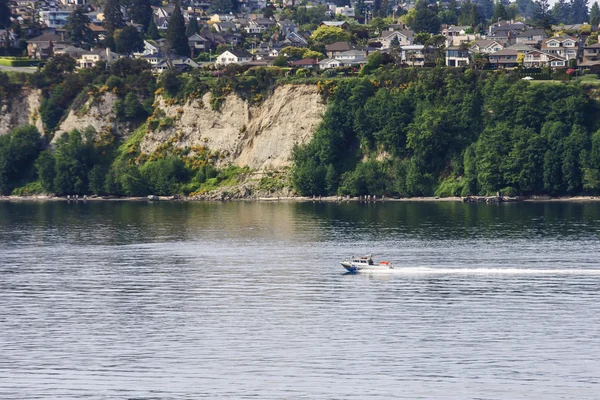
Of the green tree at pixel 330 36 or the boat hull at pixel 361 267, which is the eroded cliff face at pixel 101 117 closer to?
the green tree at pixel 330 36

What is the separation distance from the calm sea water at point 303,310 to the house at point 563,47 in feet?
177

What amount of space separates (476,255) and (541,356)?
31532 mm

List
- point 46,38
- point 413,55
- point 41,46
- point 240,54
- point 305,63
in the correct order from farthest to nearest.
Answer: point 46,38 < point 41,46 < point 240,54 < point 305,63 < point 413,55

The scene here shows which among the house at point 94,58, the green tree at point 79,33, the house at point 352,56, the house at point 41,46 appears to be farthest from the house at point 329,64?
the green tree at point 79,33

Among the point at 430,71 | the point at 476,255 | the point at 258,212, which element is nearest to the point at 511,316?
the point at 476,255

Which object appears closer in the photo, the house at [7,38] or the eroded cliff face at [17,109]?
the eroded cliff face at [17,109]

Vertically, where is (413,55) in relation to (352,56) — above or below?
below

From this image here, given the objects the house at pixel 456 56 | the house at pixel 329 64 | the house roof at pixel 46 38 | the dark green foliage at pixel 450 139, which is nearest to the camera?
the dark green foliage at pixel 450 139

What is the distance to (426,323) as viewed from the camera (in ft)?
209

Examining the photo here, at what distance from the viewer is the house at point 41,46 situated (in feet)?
610

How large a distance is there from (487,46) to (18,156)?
68.2 metres

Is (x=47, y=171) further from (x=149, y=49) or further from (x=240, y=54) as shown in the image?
(x=240, y=54)

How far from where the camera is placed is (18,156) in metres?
154

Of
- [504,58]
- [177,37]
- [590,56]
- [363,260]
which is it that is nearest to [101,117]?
[177,37]
